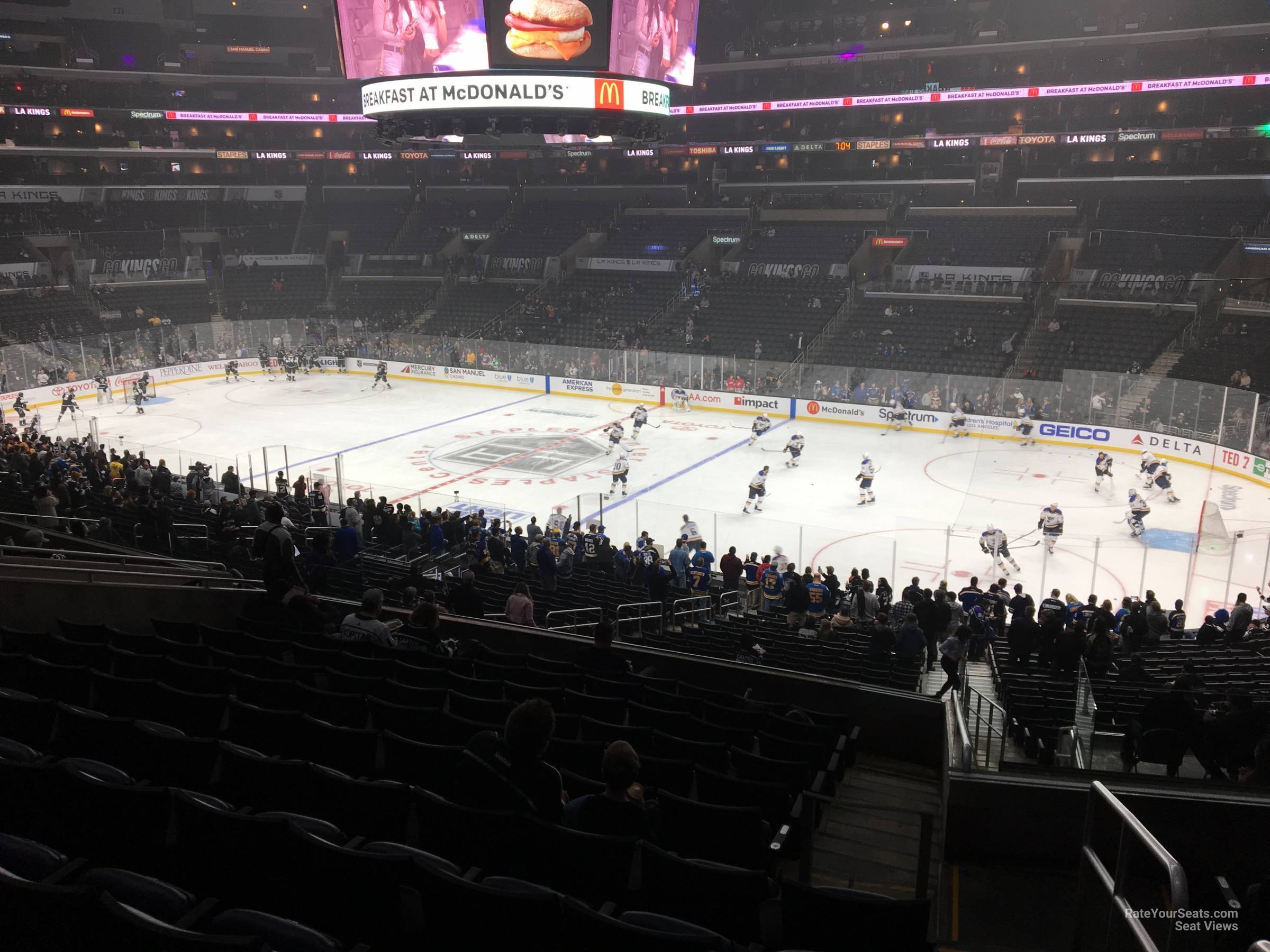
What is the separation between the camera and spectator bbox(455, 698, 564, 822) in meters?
3.84

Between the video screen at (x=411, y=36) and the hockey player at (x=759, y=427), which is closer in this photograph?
the video screen at (x=411, y=36)

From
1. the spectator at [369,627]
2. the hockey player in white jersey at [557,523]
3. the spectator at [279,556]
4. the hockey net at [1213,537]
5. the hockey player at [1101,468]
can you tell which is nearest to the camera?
the spectator at [369,627]

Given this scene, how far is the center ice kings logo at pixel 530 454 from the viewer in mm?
26703

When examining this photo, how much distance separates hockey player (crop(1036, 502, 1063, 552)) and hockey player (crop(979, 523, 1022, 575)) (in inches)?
36.3

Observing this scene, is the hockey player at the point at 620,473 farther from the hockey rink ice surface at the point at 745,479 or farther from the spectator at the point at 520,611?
the spectator at the point at 520,611

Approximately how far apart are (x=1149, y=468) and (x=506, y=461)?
16691 millimetres

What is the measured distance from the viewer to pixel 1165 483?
74.1 feet

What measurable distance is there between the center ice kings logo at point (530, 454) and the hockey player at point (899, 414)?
397 inches

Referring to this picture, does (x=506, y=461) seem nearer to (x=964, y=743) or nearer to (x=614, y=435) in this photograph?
(x=614, y=435)

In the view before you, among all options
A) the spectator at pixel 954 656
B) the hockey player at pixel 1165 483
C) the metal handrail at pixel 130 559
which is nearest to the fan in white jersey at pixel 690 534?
the spectator at pixel 954 656

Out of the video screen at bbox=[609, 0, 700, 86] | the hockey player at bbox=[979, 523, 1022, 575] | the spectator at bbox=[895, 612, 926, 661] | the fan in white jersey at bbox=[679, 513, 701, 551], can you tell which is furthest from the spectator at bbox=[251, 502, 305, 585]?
the video screen at bbox=[609, 0, 700, 86]

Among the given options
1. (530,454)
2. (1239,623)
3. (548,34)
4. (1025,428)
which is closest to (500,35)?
(548,34)

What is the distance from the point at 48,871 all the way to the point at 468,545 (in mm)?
13429

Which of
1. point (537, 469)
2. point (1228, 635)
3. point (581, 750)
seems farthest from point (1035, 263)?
point (581, 750)
